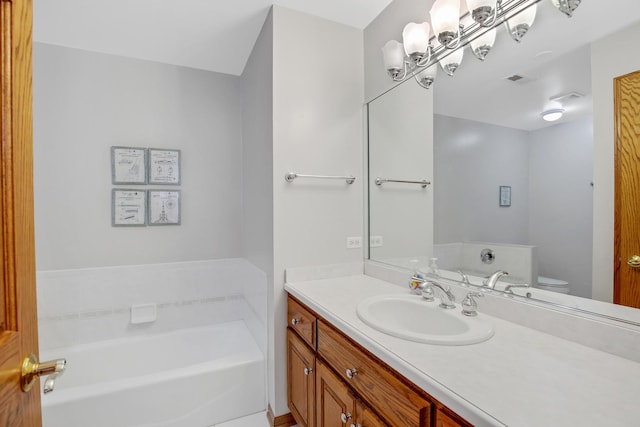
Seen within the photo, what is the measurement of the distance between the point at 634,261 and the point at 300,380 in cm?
146

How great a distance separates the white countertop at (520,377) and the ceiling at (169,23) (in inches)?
72.1

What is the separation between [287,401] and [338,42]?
2286 mm

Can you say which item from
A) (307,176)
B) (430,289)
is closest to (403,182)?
(307,176)

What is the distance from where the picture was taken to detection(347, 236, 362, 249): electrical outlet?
197cm

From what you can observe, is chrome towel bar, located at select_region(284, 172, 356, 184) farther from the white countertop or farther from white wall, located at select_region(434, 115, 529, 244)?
the white countertop

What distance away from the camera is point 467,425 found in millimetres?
666

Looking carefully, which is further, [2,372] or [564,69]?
[564,69]

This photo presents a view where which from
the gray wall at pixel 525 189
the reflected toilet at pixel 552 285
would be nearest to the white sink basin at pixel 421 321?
the reflected toilet at pixel 552 285

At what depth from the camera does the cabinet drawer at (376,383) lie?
811 millimetres

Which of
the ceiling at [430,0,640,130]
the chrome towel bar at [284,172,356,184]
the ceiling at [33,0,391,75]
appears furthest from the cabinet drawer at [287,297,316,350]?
the ceiling at [33,0,391,75]

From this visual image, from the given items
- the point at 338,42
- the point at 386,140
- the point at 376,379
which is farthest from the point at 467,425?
the point at 338,42

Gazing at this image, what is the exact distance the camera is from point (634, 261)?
875mm

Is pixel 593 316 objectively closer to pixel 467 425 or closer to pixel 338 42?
pixel 467 425

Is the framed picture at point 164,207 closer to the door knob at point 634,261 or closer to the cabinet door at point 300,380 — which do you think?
the cabinet door at point 300,380
